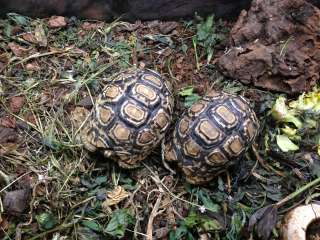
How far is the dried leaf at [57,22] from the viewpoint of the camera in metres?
3.22

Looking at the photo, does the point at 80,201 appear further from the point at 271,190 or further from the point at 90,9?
the point at 90,9

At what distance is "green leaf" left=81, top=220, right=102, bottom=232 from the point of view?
2591mm

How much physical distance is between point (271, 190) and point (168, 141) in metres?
0.59

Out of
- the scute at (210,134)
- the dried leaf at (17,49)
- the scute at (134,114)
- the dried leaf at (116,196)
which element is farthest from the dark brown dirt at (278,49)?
the dried leaf at (17,49)

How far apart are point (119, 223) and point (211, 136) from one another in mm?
605

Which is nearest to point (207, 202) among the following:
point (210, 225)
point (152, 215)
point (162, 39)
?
point (210, 225)

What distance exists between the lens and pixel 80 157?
2.77 meters

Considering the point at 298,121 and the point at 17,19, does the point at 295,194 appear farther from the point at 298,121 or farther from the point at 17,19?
the point at 17,19

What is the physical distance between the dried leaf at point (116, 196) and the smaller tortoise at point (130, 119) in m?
0.13

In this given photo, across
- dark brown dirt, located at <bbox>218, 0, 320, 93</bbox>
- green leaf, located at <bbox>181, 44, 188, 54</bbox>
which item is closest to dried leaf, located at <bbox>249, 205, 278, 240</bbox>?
dark brown dirt, located at <bbox>218, 0, 320, 93</bbox>

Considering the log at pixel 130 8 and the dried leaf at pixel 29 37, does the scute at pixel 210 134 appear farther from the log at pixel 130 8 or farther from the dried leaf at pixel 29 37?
the dried leaf at pixel 29 37

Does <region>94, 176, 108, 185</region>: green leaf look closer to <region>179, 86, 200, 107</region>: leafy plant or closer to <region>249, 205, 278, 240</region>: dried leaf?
<region>179, 86, 200, 107</region>: leafy plant

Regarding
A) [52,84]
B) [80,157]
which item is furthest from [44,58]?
[80,157]

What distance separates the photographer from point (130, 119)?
2.60 m
